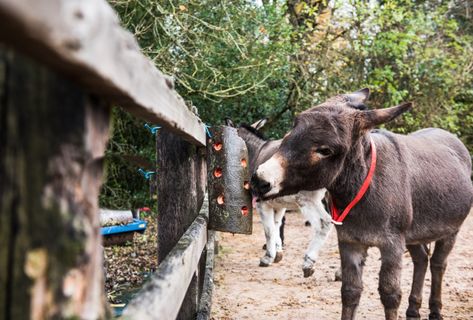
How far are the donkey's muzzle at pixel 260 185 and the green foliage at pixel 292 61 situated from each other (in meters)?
3.62

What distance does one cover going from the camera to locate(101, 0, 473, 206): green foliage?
7.46 m

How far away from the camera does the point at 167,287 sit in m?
1.59

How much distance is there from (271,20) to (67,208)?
8312 mm

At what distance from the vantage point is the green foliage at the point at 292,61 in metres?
7.46

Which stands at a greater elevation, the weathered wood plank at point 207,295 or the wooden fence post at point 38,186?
the wooden fence post at point 38,186

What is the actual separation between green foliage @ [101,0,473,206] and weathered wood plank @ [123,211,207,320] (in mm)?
4623

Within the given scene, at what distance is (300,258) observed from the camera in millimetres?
8172

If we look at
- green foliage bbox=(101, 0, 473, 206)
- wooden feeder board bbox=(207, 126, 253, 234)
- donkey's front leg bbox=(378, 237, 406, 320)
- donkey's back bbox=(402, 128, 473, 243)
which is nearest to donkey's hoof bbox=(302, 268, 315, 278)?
donkey's back bbox=(402, 128, 473, 243)

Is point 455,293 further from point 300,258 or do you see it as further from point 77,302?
point 77,302

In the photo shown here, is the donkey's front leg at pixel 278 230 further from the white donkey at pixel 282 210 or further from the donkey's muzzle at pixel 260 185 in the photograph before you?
the donkey's muzzle at pixel 260 185

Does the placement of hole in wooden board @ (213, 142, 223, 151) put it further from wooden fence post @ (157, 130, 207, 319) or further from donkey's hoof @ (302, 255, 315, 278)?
donkey's hoof @ (302, 255, 315, 278)

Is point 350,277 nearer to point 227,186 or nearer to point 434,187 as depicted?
point 434,187

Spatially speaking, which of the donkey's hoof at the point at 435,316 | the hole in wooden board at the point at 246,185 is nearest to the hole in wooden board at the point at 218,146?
the hole in wooden board at the point at 246,185

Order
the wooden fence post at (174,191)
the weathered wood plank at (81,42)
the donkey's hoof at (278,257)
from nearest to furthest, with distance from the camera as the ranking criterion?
1. the weathered wood plank at (81,42)
2. the wooden fence post at (174,191)
3. the donkey's hoof at (278,257)
